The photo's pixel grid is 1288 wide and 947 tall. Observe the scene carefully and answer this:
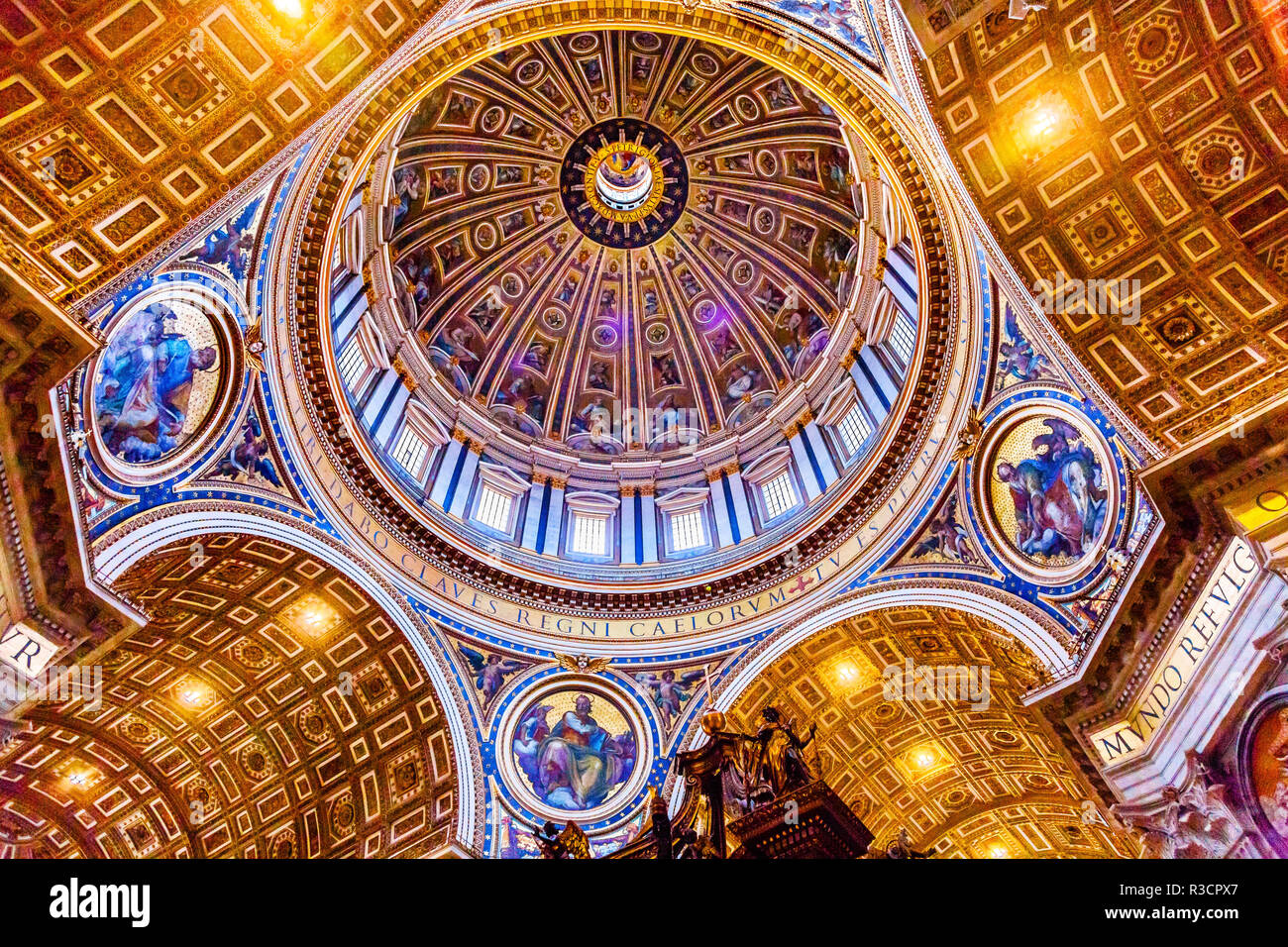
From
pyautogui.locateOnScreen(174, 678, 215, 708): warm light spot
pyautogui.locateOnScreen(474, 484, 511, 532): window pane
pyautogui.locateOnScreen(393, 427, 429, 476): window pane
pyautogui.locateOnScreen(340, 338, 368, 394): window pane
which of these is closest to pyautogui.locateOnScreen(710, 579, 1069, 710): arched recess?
pyautogui.locateOnScreen(474, 484, 511, 532): window pane

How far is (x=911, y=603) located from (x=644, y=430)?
13.6 meters

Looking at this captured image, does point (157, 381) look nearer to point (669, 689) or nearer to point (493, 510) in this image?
point (493, 510)

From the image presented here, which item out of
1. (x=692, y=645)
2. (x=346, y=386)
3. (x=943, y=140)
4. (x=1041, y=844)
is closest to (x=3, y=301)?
(x=346, y=386)

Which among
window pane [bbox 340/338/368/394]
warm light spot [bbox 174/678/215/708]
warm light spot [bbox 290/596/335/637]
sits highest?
window pane [bbox 340/338/368/394]

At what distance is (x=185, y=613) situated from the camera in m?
21.7

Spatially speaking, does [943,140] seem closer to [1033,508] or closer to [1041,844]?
[1033,508]

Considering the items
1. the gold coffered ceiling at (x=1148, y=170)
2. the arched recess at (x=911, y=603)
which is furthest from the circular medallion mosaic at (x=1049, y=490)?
the gold coffered ceiling at (x=1148, y=170)

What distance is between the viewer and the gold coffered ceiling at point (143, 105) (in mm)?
15195

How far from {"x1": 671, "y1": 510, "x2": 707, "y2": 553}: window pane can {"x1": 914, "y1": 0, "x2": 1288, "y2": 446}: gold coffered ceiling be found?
13.4 m

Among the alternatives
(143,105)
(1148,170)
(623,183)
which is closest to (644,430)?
(623,183)

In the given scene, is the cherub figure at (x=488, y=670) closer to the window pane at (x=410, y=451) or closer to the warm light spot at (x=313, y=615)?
the warm light spot at (x=313, y=615)

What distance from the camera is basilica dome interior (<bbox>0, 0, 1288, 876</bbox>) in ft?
51.4

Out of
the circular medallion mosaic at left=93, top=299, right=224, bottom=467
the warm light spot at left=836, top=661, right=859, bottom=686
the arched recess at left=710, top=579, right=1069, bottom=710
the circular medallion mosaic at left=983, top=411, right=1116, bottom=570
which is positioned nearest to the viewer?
the circular medallion mosaic at left=93, top=299, right=224, bottom=467

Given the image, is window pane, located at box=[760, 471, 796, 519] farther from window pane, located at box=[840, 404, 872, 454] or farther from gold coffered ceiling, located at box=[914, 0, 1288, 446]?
gold coffered ceiling, located at box=[914, 0, 1288, 446]
